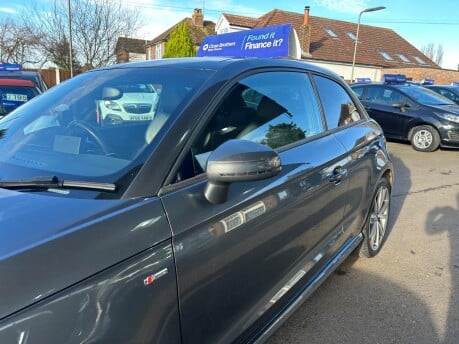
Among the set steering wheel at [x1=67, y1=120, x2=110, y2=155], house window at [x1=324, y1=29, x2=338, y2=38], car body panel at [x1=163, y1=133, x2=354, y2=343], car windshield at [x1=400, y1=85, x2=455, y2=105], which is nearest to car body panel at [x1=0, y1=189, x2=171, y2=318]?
car body panel at [x1=163, y1=133, x2=354, y2=343]

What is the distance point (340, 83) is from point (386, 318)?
6.25ft

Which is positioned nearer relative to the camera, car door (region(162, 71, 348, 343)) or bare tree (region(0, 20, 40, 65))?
car door (region(162, 71, 348, 343))

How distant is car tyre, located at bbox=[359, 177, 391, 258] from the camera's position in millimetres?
3600

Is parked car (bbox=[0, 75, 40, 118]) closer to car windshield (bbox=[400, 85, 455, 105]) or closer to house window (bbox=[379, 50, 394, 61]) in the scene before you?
car windshield (bbox=[400, 85, 455, 105])

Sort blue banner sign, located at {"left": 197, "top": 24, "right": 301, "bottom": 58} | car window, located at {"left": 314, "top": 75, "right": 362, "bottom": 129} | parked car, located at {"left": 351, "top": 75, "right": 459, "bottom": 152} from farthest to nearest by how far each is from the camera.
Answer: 1. parked car, located at {"left": 351, "top": 75, "right": 459, "bottom": 152}
2. blue banner sign, located at {"left": 197, "top": 24, "right": 301, "bottom": 58}
3. car window, located at {"left": 314, "top": 75, "right": 362, "bottom": 129}

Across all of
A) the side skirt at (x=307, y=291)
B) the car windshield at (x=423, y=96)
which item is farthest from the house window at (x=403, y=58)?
the side skirt at (x=307, y=291)

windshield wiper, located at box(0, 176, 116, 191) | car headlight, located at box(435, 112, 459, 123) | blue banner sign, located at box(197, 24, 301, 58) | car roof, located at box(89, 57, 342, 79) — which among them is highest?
blue banner sign, located at box(197, 24, 301, 58)

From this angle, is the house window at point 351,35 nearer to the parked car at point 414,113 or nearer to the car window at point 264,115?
the parked car at point 414,113

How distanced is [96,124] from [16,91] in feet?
15.6

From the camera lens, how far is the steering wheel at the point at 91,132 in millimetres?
1831

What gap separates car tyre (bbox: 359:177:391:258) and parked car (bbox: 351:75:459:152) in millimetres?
6534

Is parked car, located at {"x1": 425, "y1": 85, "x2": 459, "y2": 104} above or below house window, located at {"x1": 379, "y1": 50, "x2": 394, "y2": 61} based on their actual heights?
below

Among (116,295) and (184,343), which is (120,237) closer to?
(116,295)

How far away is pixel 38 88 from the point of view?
245 inches
